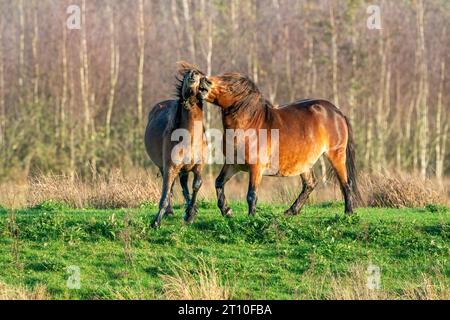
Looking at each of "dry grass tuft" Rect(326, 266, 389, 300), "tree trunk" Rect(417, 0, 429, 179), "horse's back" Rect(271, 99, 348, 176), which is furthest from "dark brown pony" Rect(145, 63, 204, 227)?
"tree trunk" Rect(417, 0, 429, 179)

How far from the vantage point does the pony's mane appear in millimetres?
13656

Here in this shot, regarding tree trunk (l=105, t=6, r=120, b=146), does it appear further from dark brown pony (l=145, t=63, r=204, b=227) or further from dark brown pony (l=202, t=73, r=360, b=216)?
dark brown pony (l=145, t=63, r=204, b=227)

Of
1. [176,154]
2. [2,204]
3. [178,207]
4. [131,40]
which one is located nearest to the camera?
[176,154]

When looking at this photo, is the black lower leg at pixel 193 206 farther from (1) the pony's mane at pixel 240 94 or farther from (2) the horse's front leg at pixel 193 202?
(1) the pony's mane at pixel 240 94

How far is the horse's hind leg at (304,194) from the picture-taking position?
1483cm

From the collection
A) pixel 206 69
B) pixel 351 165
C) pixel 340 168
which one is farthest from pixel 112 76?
pixel 340 168

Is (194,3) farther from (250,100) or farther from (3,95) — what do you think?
(250,100)

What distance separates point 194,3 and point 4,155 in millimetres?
13551

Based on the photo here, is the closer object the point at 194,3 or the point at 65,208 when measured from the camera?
the point at 65,208

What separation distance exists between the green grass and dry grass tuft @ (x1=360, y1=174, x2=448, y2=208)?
283cm

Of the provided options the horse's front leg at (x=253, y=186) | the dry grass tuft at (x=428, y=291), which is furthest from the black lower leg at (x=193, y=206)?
the dry grass tuft at (x=428, y=291)

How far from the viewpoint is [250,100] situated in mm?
13891

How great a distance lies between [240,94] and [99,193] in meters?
4.86
